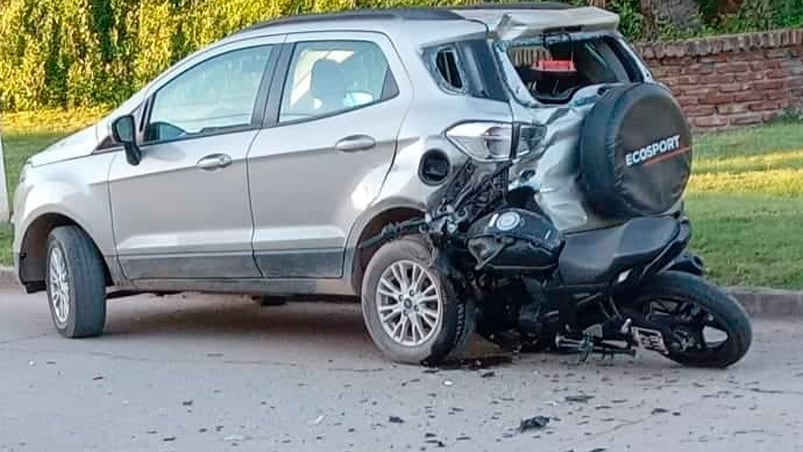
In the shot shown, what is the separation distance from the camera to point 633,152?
8469 mm

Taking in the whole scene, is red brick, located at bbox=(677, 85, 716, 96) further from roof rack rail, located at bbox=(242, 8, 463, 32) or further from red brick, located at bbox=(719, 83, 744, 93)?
roof rack rail, located at bbox=(242, 8, 463, 32)

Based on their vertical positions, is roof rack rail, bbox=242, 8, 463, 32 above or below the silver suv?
above

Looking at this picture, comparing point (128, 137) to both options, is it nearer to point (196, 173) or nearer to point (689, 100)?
point (196, 173)

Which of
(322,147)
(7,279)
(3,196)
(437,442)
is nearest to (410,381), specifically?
(437,442)

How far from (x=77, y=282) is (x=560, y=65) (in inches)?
129

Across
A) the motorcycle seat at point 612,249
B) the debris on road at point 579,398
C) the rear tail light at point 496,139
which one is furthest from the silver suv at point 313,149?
the debris on road at point 579,398

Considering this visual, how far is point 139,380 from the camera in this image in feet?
29.3

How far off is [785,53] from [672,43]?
125cm

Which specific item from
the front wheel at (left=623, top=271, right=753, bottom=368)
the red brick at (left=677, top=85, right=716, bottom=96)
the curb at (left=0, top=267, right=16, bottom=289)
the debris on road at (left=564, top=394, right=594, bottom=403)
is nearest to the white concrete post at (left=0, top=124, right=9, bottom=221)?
the curb at (left=0, top=267, right=16, bottom=289)

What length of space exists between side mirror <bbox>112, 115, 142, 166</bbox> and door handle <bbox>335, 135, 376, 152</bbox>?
1544 mm

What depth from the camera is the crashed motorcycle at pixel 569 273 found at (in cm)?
825

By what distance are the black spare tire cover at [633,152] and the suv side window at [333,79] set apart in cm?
116

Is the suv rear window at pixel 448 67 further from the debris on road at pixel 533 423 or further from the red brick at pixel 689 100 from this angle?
the red brick at pixel 689 100

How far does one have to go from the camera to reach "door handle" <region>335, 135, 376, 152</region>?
8820mm
